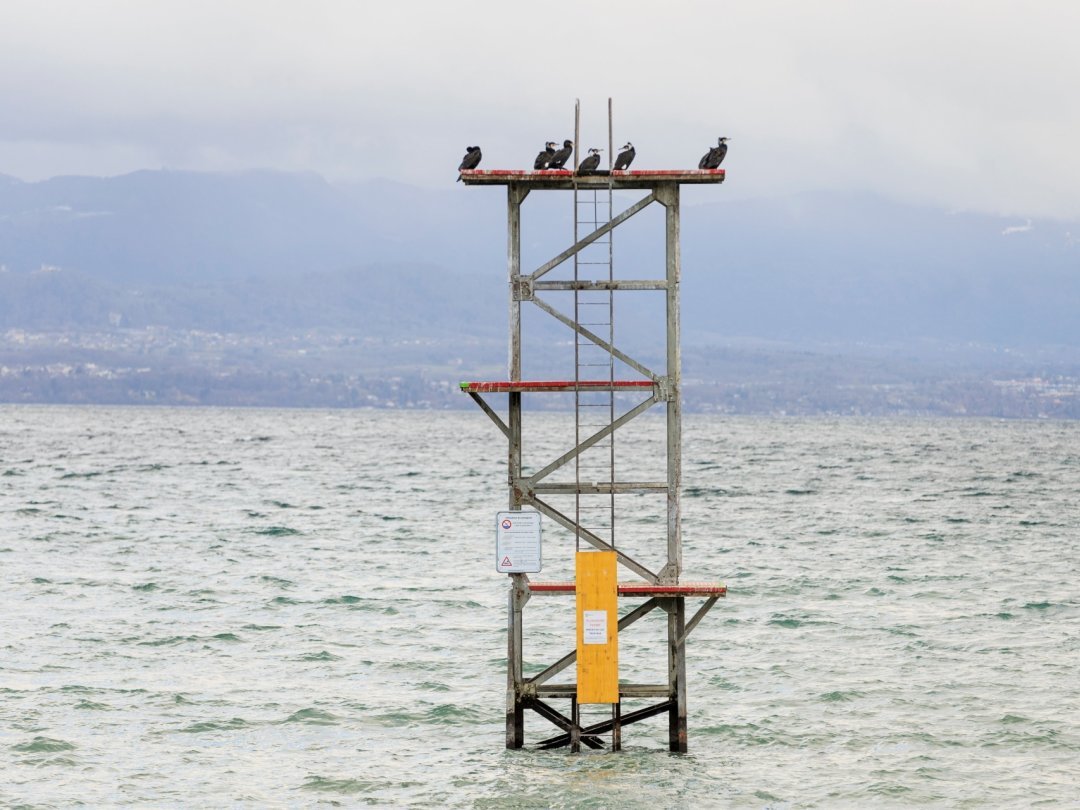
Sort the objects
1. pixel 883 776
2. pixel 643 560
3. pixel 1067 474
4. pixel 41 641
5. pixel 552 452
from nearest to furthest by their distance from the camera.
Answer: pixel 883 776
pixel 41 641
pixel 643 560
pixel 1067 474
pixel 552 452

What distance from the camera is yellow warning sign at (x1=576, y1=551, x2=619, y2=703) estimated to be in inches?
877

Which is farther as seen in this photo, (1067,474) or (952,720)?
(1067,474)

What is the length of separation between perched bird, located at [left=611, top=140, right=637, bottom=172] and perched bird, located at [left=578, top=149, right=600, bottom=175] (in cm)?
25

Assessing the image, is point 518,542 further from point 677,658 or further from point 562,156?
point 562,156

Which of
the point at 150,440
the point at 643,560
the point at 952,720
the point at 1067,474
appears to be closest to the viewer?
the point at 952,720

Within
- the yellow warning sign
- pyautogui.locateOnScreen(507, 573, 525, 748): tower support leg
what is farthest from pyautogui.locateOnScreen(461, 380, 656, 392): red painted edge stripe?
pyautogui.locateOnScreen(507, 573, 525, 748): tower support leg

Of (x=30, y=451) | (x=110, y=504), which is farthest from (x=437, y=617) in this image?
(x=30, y=451)

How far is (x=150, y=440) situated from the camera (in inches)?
6373

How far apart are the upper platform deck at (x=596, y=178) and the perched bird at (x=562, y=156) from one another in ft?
0.29

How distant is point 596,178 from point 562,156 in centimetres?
56

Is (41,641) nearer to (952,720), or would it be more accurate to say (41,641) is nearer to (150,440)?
(952,720)

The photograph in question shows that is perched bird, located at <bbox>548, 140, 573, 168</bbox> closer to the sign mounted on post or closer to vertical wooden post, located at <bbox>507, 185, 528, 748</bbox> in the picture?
vertical wooden post, located at <bbox>507, 185, 528, 748</bbox>

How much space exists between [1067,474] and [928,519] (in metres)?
46.5

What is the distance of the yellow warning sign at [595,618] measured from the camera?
73.1ft
